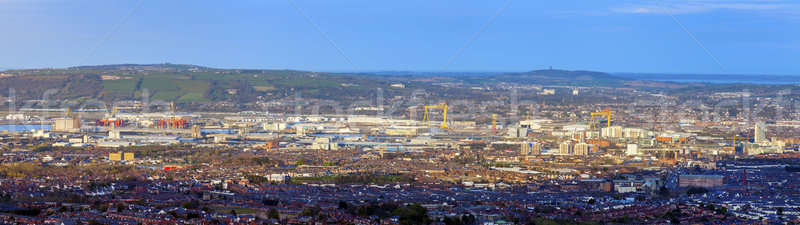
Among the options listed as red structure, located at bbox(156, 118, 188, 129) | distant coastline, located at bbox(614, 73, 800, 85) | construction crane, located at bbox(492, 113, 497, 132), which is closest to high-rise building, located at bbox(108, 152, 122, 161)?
red structure, located at bbox(156, 118, 188, 129)

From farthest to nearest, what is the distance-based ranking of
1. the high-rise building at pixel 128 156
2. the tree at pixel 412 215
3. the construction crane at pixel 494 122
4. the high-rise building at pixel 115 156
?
the construction crane at pixel 494 122
the high-rise building at pixel 128 156
the high-rise building at pixel 115 156
the tree at pixel 412 215

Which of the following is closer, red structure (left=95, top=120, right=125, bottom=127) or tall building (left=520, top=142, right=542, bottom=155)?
tall building (left=520, top=142, right=542, bottom=155)

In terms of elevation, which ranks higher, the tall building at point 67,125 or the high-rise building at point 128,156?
the tall building at point 67,125

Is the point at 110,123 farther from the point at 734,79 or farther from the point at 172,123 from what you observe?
the point at 734,79

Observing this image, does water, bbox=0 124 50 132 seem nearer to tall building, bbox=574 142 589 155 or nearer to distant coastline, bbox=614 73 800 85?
tall building, bbox=574 142 589 155

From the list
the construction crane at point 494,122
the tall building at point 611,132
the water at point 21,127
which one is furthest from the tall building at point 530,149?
the water at point 21,127

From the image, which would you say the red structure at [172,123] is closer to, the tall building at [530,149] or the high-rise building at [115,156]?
the high-rise building at [115,156]

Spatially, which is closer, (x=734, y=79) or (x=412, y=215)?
(x=412, y=215)

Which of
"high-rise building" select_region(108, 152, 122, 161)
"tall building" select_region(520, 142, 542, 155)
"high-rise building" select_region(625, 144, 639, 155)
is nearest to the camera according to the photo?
"high-rise building" select_region(108, 152, 122, 161)

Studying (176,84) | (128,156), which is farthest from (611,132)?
(176,84)

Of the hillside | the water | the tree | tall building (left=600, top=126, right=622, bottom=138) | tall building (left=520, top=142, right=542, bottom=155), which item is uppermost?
the hillside

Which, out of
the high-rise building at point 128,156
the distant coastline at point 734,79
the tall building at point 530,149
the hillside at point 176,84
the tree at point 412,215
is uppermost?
the distant coastline at point 734,79

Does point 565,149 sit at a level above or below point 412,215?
above
